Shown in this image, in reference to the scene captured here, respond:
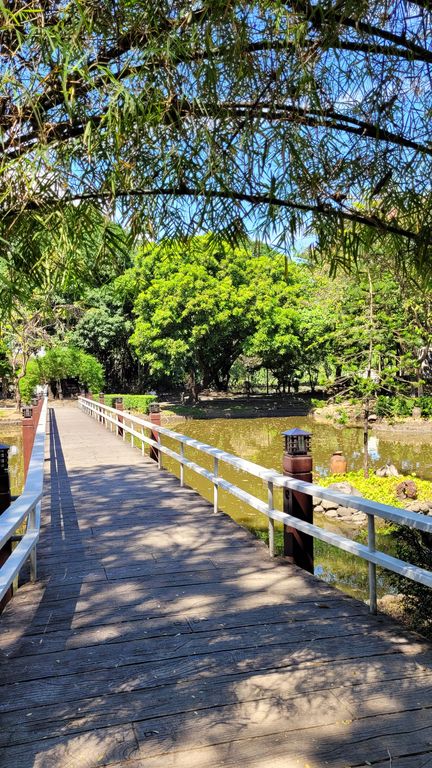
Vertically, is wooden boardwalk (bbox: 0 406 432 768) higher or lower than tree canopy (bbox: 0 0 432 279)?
lower

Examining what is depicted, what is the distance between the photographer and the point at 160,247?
3379 mm

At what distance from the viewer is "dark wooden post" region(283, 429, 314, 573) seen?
16.2 ft

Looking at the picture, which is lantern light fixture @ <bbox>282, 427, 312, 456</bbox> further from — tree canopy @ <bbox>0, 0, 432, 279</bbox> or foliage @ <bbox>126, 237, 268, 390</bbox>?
foliage @ <bbox>126, 237, 268, 390</bbox>

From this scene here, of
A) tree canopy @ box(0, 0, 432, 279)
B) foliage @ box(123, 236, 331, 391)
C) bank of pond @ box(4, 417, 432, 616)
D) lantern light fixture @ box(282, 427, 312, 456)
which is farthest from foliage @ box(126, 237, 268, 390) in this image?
tree canopy @ box(0, 0, 432, 279)

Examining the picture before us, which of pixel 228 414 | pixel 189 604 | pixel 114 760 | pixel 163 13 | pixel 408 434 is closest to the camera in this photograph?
pixel 114 760

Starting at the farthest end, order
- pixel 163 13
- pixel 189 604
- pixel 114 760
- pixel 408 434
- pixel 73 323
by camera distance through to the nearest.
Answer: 1. pixel 73 323
2. pixel 408 434
3. pixel 189 604
4. pixel 163 13
5. pixel 114 760

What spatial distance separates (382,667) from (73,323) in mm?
38638

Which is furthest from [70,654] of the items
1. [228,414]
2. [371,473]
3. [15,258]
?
[228,414]

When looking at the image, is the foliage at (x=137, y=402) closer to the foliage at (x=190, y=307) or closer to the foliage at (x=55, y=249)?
the foliage at (x=190, y=307)

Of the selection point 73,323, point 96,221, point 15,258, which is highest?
point 73,323

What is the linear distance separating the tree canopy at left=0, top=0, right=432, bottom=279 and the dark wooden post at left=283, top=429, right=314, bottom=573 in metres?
2.17

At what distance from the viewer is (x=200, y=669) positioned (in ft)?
9.96

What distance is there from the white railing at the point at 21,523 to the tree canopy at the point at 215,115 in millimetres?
1708

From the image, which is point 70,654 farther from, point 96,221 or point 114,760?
point 96,221
